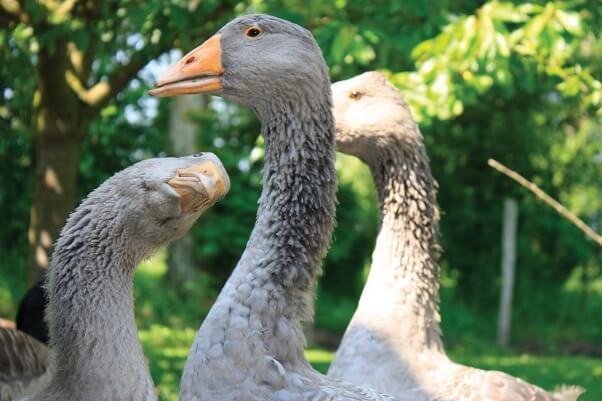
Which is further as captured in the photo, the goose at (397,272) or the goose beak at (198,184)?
the goose at (397,272)

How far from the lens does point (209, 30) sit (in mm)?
7703

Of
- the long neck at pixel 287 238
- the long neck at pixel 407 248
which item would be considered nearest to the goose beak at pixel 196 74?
the long neck at pixel 287 238

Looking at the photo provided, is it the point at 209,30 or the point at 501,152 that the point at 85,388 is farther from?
the point at 501,152

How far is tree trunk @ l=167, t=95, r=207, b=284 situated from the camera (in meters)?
15.4

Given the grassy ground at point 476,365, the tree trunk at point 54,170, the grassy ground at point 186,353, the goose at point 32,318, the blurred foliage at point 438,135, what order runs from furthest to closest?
1. the grassy ground at point 186,353
2. the grassy ground at point 476,365
3. the tree trunk at point 54,170
4. the blurred foliage at point 438,135
5. the goose at point 32,318

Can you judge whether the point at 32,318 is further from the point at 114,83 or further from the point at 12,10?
the point at 114,83

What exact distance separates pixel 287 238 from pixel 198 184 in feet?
1.31

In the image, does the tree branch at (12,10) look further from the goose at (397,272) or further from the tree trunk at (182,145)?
the tree trunk at (182,145)

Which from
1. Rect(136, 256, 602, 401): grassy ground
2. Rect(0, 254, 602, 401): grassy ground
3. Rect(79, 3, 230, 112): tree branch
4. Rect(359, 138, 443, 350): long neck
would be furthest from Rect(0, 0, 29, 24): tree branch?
Rect(359, 138, 443, 350): long neck

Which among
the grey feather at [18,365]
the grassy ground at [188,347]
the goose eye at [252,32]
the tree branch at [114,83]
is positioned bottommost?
the grassy ground at [188,347]

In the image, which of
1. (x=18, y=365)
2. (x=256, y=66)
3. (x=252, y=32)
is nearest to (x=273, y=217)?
(x=256, y=66)

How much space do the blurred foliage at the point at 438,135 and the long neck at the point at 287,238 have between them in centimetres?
252

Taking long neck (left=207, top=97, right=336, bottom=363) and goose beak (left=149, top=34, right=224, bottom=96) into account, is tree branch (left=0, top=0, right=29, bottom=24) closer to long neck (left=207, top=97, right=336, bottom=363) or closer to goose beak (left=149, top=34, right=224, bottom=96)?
goose beak (left=149, top=34, right=224, bottom=96)

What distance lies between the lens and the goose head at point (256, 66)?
10.9 ft
